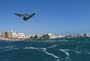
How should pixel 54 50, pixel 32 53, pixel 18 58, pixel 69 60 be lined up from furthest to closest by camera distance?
pixel 54 50 < pixel 32 53 < pixel 18 58 < pixel 69 60

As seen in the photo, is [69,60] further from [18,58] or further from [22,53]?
[22,53]

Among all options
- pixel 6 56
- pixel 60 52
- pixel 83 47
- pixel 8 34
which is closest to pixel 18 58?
pixel 6 56

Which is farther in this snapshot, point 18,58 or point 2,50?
point 2,50

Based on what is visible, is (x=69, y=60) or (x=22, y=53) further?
(x=22, y=53)

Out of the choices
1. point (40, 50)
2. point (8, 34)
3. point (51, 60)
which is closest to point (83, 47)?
point (40, 50)

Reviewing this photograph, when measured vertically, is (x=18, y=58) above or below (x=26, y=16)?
below

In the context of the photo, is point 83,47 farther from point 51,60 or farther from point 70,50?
point 51,60

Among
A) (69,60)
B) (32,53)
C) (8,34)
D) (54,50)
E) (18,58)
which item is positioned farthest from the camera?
(8,34)
